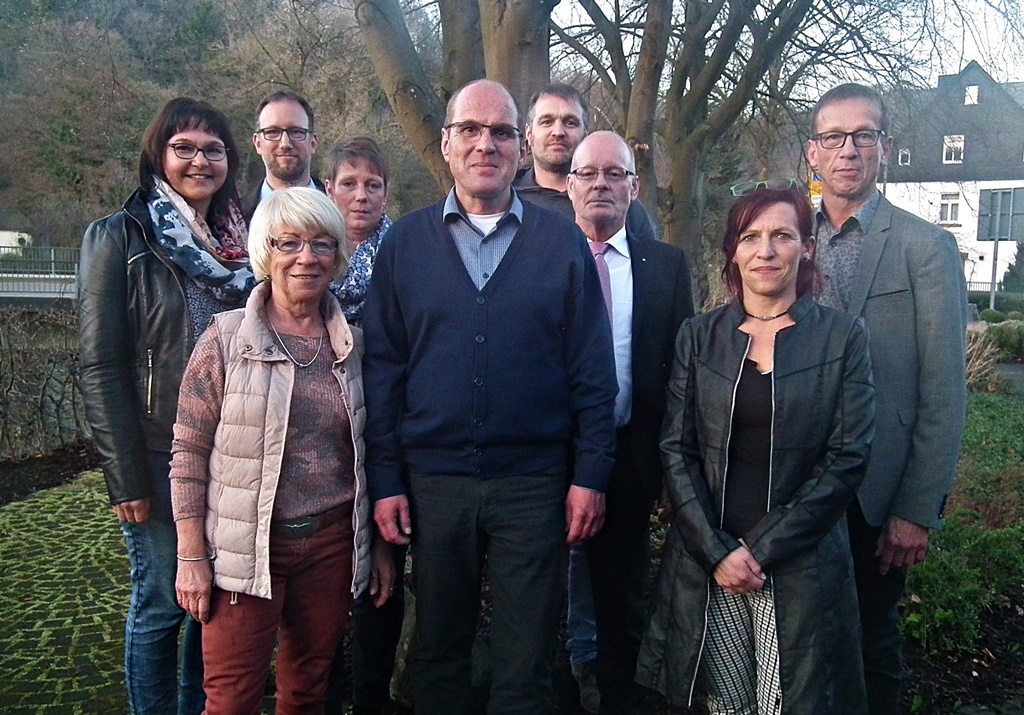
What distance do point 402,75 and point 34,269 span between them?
19470 millimetres

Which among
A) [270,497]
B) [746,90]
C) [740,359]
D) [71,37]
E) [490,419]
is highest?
[71,37]

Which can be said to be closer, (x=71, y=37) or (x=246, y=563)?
(x=246, y=563)

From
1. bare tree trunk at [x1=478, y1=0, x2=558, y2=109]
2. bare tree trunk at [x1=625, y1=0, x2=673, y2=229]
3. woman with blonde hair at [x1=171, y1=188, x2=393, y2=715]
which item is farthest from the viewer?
bare tree trunk at [x1=625, y1=0, x2=673, y2=229]

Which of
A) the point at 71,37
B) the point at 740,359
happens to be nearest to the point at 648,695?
the point at 740,359

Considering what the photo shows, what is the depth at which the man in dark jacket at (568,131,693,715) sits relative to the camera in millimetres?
3123

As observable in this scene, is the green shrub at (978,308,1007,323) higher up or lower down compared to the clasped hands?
lower down

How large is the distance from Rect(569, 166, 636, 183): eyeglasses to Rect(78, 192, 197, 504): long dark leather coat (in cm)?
149

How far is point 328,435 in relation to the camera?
2619mm

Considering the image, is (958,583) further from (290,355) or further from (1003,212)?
(1003,212)

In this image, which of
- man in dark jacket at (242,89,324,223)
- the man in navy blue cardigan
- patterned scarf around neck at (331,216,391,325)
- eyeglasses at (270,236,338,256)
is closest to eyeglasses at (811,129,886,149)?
the man in navy blue cardigan

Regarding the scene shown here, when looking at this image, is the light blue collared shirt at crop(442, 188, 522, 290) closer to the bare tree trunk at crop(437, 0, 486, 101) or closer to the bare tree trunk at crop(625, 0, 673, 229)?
the bare tree trunk at crop(437, 0, 486, 101)

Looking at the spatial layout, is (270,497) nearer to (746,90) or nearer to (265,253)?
(265,253)

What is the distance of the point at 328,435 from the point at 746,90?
934 cm

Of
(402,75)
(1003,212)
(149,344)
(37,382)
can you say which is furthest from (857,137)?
(1003,212)
